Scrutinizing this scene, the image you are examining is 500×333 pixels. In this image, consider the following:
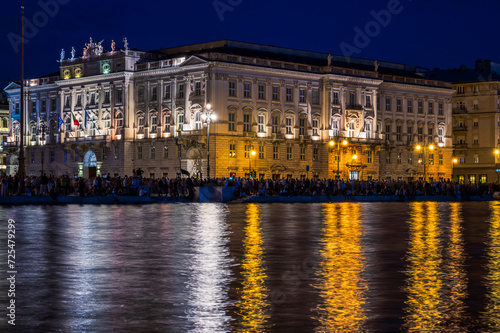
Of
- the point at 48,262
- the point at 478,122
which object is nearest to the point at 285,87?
the point at 478,122

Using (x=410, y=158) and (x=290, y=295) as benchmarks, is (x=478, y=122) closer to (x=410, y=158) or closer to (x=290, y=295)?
(x=410, y=158)

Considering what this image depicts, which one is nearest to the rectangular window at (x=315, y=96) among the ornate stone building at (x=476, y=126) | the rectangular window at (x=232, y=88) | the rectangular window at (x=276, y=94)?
the rectangular window at (x=276, y=94)

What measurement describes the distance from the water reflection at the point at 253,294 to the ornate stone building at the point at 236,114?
69.6 metres

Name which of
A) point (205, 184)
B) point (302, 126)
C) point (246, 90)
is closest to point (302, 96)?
point (302, 126)

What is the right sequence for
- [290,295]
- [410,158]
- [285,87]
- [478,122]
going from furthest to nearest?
1. [478,122]
2. [410,158]
3. [285,87]
4. [290,295]

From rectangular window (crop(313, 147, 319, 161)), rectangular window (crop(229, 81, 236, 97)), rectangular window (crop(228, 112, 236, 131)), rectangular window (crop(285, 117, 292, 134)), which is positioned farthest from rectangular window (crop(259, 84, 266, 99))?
rectangular window (crop(313, 147, 319, 161))

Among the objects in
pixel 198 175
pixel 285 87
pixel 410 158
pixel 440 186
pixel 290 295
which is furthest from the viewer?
pixel 410 158

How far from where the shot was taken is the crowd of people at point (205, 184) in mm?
57750

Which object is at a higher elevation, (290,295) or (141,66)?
(141,66)

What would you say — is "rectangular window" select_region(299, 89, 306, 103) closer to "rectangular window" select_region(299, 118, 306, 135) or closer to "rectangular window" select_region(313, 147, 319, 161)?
"rectangular window" select_region(299, 118, 306, 135)

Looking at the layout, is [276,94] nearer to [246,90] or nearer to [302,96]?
[302,96]

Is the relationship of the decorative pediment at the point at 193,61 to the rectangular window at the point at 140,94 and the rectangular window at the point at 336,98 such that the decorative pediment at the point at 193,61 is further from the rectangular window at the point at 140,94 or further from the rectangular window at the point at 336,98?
the rectangular window at the point at 336,98

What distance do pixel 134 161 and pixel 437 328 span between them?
90011 mm

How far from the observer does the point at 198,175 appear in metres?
91.4
